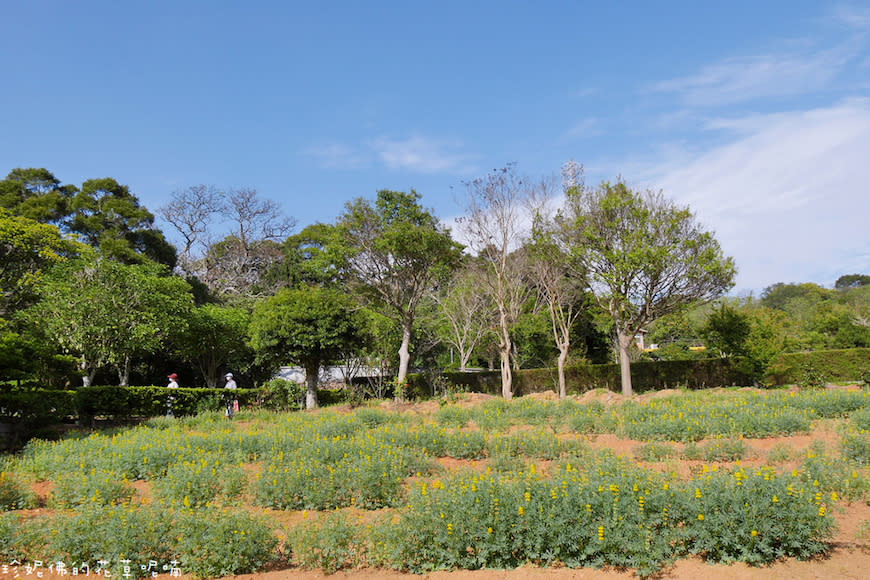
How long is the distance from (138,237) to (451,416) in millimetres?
23419

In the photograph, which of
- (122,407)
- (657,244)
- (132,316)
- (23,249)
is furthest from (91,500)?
(657,244)

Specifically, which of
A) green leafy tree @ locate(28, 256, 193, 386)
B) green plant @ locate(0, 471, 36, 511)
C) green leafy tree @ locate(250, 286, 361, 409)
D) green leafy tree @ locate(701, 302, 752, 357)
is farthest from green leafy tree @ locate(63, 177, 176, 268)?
green leafy tree @ locate(701, 302, 752, 357)

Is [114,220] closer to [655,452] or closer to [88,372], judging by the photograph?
[88,372]

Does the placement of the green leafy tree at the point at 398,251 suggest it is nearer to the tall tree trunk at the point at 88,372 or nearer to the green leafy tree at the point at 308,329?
the green leafy tree at the point at 308,329

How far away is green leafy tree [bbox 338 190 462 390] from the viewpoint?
20.1 metres

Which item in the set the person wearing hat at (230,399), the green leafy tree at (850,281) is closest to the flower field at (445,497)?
the person wearing hat at (230,399)

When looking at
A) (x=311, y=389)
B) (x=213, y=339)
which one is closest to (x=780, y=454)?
(x=311, y=389)

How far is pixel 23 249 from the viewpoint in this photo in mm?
16875

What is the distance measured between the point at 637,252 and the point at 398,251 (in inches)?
339

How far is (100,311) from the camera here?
1717 cm

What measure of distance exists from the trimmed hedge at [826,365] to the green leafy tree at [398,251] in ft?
50.0

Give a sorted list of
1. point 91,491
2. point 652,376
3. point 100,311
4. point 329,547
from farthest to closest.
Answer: point 652,376
point 100,311
point 91,491
point 329,547

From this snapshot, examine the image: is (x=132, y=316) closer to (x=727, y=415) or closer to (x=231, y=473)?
(x=231, y=473)

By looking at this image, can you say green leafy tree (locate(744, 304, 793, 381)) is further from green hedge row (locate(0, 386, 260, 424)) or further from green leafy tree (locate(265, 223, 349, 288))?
green hedge row (locate(0, 386, 260, 424))
